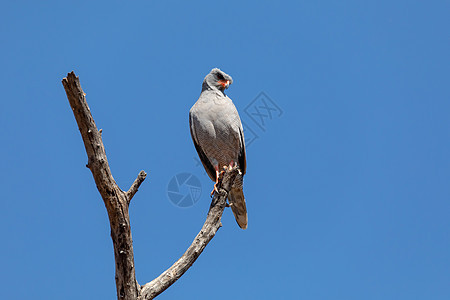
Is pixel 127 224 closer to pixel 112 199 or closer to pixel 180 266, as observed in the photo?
pixel 112 199

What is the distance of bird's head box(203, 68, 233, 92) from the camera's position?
7873 mm

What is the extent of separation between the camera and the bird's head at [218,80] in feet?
25.8

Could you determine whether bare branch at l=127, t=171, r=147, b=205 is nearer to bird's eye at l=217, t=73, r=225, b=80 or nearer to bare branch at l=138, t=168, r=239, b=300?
bare branch at l=138, t=168, r=239, b=300

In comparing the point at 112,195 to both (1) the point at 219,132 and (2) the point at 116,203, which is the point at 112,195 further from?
(1) the point at 219,132

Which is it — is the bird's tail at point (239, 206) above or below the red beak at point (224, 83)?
below

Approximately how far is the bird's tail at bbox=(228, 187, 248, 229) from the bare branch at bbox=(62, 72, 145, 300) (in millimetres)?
2868

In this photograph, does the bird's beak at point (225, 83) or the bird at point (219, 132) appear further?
the bird's beak at point (225, 83)

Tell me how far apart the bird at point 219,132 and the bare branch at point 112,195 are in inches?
97.8

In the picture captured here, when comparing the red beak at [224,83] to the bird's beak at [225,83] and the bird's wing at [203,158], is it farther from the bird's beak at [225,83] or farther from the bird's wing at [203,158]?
the bird's wing at [203,158]

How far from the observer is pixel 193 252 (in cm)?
562

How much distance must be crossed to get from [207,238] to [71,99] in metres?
2.34

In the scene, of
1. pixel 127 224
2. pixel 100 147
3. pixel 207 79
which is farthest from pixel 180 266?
pixel 207 79

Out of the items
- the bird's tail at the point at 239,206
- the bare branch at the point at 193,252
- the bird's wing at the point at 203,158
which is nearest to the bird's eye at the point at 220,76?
the bird's wing at the point at 203,158

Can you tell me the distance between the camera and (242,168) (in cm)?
809
